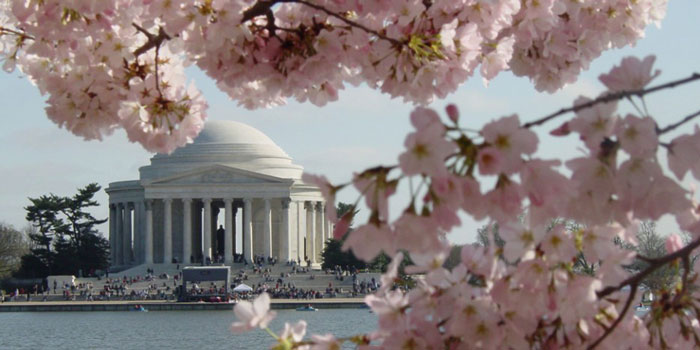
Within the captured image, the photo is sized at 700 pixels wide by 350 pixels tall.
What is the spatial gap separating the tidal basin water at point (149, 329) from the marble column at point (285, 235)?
44.4 meters

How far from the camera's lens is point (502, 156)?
3342 millimetres

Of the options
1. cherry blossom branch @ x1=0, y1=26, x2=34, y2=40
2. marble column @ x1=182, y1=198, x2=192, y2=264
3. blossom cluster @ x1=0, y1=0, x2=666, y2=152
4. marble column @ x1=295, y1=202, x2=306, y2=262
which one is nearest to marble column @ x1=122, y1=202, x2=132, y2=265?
Answer: marble column @ x1=182, y1=198, x2=192, y2=264

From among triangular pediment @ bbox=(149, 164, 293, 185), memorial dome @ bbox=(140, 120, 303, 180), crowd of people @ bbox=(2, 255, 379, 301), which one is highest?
memorial dome @ bbox=(140, 120, 303, 180)

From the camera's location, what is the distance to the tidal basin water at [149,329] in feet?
150

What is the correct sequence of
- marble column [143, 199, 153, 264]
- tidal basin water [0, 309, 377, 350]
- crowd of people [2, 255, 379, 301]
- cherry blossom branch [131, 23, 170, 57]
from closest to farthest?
1. cherry blossom branch [131, 23, 170, 57]
2. tidal basin water [0, 309, 377, 350]
3. crowd of people [2, 255, 379, 301]
4. marble column [143, 199, 153, 264]

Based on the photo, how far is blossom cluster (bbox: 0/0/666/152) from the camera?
5418mm

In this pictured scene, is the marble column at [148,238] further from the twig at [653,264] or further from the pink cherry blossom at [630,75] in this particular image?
the pink cherry blossom at [630,75]

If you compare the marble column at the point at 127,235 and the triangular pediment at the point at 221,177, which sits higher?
the triangular pediment at the point at 221,177

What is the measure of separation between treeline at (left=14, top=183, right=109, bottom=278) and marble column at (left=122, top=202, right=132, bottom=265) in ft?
6.17

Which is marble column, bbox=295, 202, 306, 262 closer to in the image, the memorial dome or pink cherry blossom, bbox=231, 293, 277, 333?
the memorial dome

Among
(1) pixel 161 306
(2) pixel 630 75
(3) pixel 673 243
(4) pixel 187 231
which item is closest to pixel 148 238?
(4) pixel 187 231

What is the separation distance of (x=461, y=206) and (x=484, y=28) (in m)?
2.51

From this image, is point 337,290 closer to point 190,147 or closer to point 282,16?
point 190,147

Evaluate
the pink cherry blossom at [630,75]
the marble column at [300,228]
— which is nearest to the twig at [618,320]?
the pink cherry blossom at [630,75]
